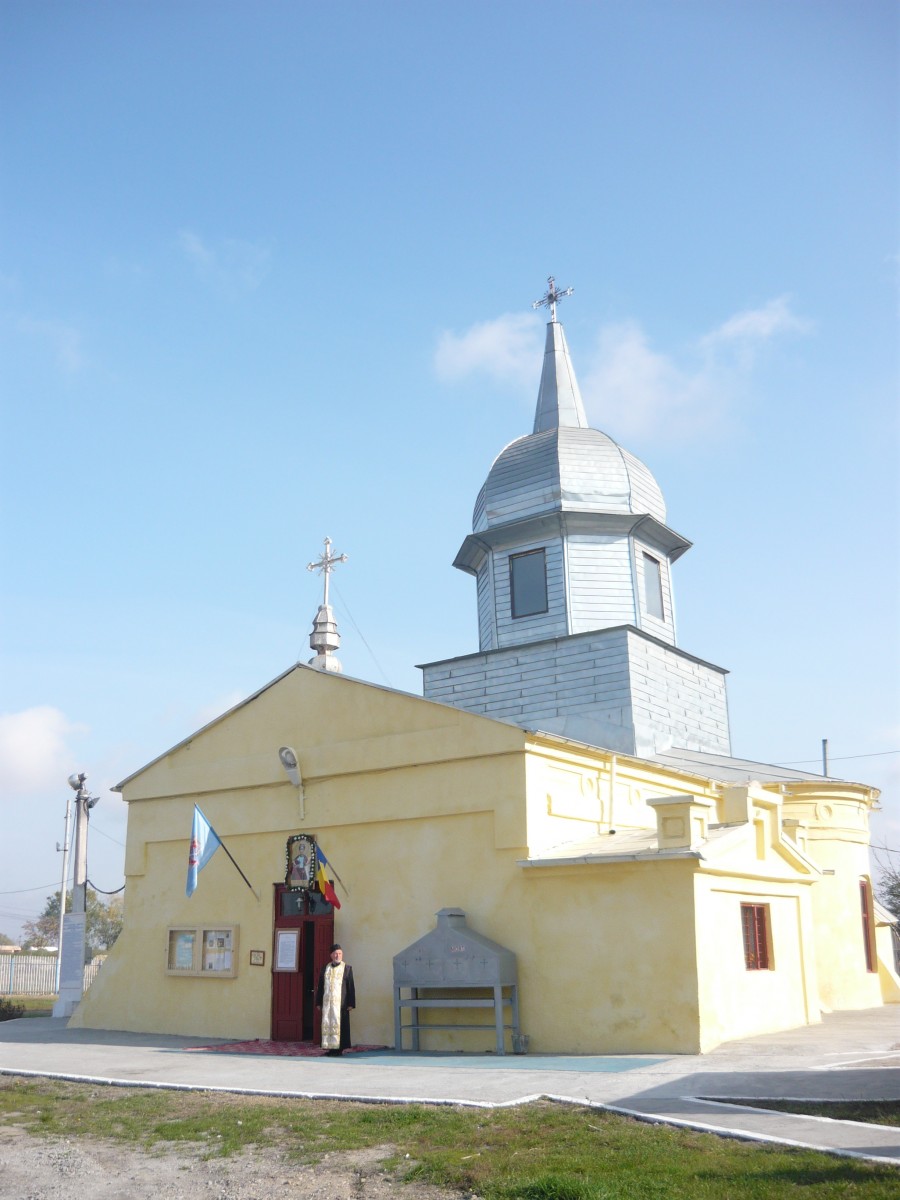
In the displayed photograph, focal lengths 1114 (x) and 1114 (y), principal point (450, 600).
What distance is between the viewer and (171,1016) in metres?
20.7

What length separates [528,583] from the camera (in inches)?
1057

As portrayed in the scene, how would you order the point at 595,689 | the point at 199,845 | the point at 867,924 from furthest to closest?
the point at 595,689, the point at 867,924, the point at 199,845

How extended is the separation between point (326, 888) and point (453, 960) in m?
3.12

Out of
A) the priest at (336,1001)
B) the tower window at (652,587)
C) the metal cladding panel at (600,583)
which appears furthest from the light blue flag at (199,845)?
the tower window at (652,587)

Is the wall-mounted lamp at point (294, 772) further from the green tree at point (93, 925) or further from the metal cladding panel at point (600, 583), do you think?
the green tree at point (93, 925)

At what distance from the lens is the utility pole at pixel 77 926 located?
2502 centimetres

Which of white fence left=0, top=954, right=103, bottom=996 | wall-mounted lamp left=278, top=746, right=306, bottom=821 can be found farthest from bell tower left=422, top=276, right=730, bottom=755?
white fence left=0, top=954, right=103, bottom=996

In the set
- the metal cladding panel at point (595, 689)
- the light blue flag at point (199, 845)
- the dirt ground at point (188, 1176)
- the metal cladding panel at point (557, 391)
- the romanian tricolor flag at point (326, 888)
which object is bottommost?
the dirt ground at point (188, 1176)

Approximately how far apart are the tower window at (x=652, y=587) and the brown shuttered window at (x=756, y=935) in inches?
427

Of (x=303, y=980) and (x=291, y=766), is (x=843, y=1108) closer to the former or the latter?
(x=303, y=980)

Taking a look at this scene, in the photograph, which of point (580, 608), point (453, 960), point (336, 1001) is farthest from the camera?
point (580, 608)

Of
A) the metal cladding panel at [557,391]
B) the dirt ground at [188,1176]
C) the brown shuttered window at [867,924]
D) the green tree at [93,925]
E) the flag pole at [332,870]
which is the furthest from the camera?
the green tree at [93,925]

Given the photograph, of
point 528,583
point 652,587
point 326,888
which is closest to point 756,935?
point 326,888

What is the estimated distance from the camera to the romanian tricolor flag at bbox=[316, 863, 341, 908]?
729 inches
